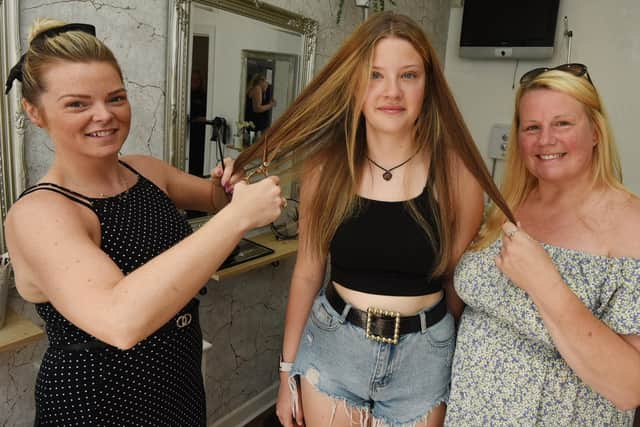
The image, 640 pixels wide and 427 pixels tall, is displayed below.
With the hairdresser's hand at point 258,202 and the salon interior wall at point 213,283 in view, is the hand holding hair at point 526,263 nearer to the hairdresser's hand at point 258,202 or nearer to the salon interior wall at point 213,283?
the hairdresser's hand at point 258,202

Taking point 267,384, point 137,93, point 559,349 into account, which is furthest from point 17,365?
point 559,349

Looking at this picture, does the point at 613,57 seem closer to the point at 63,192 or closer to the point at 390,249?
the point at 390,249

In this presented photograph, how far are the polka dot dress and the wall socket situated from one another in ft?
8.65

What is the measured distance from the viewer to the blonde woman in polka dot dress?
2.51 ft

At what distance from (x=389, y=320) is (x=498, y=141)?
8.03 ft

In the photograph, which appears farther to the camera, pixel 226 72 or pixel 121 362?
pixel 226 72

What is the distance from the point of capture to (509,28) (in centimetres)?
301

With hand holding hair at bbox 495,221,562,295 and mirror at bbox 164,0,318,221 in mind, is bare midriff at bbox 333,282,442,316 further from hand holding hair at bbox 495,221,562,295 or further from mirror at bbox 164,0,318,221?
mirror at bbox 164,0,318,221

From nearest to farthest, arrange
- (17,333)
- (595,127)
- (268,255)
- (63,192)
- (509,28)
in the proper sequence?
1. (63,192)
2. (595,127)
3. (17,333)
4. (268,255)
5. (509,28)

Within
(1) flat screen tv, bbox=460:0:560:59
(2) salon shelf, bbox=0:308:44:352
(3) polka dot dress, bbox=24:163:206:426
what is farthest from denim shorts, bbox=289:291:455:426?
(1) flat screen tv, bbox=460:0:560:59

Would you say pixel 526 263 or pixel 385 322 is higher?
pixel 526 263

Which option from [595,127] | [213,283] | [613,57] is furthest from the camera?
[613,57]

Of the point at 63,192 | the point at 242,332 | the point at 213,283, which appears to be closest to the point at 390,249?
the point at 63,192

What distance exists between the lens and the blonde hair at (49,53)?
930 millimetres
